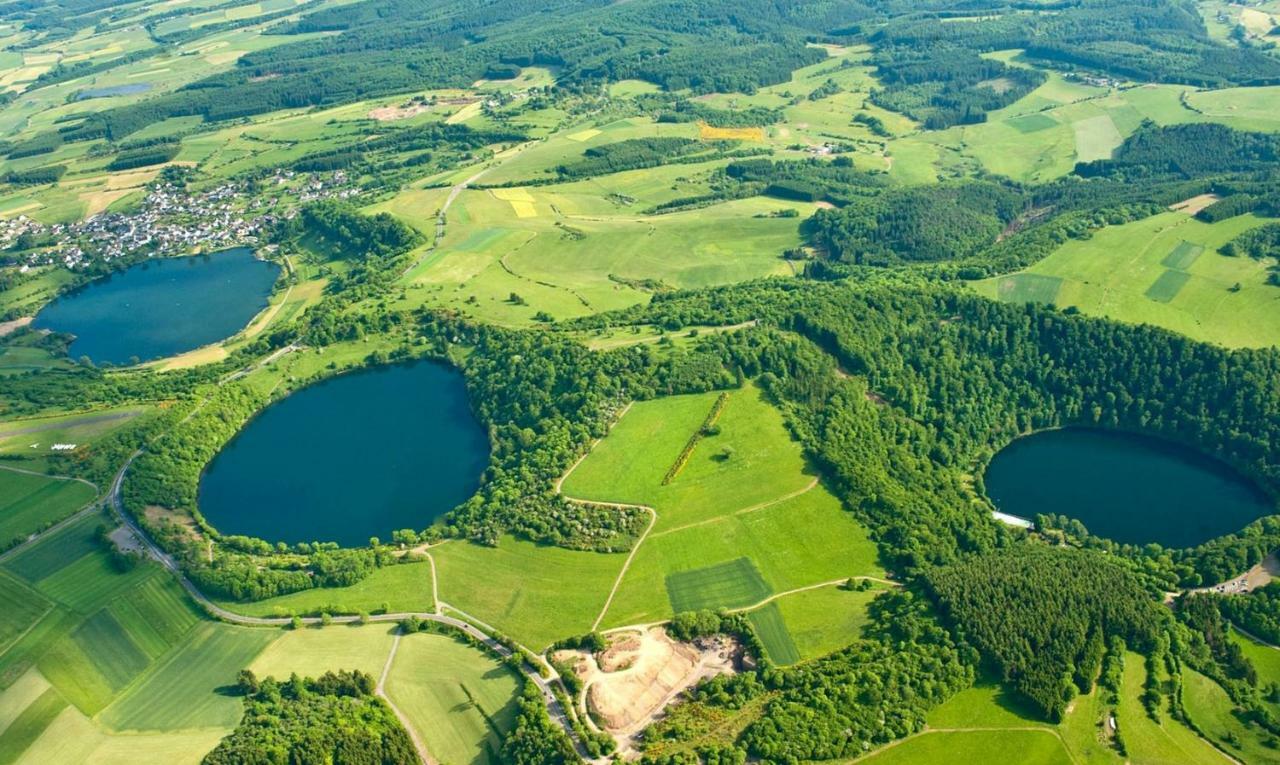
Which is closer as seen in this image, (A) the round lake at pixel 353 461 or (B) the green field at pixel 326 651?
(B) the green field at pixel 326 651

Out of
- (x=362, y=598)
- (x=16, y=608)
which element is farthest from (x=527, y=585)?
(x=16, y=608)

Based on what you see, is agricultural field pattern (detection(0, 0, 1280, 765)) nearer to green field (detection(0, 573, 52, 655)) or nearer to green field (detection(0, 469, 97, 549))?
green field (detection(0, 469, 97, 549))

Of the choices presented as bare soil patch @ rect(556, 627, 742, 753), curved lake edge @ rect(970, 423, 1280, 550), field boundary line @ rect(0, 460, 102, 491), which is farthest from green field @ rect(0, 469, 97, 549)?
curved lake edge @ rect(970, 423, 1280, 550)

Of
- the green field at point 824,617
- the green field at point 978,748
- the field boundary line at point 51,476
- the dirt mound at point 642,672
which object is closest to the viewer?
the green field at point 978,748

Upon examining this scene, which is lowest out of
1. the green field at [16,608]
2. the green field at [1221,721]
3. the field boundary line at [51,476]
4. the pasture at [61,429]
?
the green field at [1221,721]

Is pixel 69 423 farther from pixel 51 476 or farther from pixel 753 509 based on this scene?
pixel 753 509

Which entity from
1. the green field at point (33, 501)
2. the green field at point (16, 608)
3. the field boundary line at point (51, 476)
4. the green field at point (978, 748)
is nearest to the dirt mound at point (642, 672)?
the green field at point (978, 748)

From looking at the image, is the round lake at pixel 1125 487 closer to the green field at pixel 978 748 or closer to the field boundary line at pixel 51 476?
the green field at pixel 978 748

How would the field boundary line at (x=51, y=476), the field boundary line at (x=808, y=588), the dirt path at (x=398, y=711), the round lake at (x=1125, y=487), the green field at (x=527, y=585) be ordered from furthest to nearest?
1. the field boundary line at (x=51, y=476)
2. the round lake at (x=1125, y=487)
3. the field boundary line at (x=808, y=588)
4. the green field at (x=527, y=585)
5. the dirt path at (x=398, y=711)
